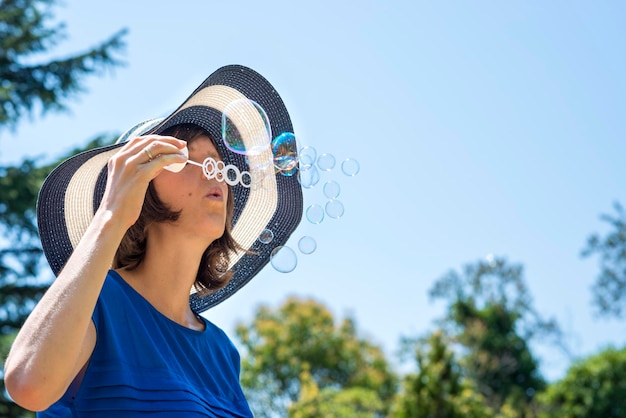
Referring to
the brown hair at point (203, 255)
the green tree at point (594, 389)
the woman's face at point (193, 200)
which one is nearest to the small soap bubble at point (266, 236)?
the brown hair at point (203, 255)

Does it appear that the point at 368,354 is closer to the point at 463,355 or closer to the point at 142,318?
the point at 463,355

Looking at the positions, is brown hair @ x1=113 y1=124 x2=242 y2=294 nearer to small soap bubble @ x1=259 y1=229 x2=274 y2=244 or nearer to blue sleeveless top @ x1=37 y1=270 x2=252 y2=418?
small soap bubble @ x1=259 y1=229 x2=274 y2=244

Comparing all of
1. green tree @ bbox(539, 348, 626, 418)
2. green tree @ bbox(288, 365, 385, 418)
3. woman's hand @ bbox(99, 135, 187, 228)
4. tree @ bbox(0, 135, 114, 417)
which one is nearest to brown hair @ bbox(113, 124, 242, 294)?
woman's hand @ bbox(99, 135, 187, 228)

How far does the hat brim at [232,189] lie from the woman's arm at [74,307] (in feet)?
1.77

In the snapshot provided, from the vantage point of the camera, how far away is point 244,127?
8.03 ft

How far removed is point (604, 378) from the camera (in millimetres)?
17547

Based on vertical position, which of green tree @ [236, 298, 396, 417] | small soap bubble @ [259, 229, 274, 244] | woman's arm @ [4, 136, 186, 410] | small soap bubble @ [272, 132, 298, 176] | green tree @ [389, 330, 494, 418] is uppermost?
green tree @ [236, 298, 396, 417]

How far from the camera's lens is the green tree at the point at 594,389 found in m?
17.1

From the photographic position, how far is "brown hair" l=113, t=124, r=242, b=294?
209 cm

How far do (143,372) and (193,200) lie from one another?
0.51 metres

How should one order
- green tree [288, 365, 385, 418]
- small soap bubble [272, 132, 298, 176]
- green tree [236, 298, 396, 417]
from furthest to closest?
green tree [236, 298, 396, 417] < green tree [288, 365, 385, 418] < small soap bubble [272, 132, 298, 176]

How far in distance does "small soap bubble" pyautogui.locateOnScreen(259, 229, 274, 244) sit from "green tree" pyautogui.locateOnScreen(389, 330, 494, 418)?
8.18 metres

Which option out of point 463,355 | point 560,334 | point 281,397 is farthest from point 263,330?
point 560,334

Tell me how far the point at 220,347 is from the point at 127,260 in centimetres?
34
